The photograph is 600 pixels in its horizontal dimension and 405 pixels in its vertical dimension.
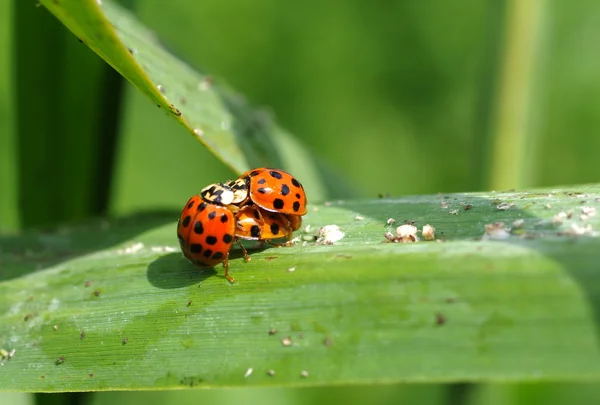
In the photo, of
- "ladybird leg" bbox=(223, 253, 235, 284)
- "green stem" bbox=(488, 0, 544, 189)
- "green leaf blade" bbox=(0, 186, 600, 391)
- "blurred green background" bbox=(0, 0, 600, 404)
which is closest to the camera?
"green leaf blade" bbox=(0, 186, 600, 391)

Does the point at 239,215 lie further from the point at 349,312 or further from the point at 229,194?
the point at 349,312

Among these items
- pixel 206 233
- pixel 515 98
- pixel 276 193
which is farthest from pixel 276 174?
pixel 515 98

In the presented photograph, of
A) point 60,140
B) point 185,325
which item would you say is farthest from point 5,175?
point 185,325

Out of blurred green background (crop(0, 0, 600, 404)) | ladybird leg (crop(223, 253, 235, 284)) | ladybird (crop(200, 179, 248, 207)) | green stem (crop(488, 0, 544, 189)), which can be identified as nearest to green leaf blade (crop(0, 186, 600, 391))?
ladybird leg (crop(223, 253, 235, 284))

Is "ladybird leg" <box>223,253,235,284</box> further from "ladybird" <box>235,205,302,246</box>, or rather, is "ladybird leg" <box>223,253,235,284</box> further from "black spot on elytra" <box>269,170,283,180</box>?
"black spot on elytra" <box>269,170,283,180</box>

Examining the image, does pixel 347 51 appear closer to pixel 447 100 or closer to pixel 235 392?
pixel 447 100

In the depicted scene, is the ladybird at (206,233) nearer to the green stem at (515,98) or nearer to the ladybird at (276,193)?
the ladybird at (276,193)
